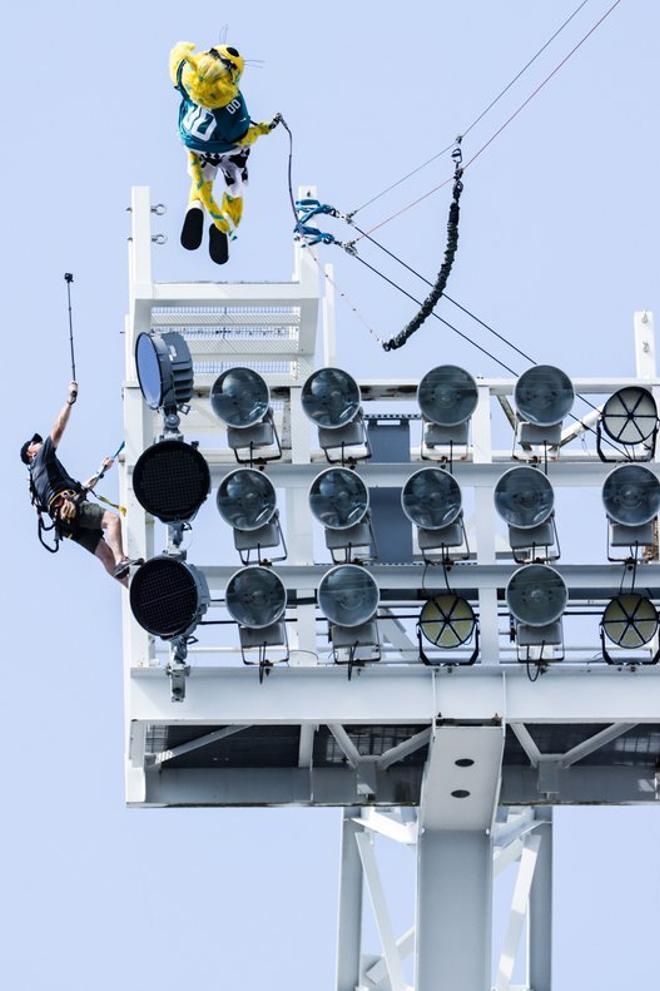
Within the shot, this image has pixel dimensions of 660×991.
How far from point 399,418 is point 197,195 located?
3.77m

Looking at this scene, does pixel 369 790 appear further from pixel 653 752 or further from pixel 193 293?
pixel 193 293

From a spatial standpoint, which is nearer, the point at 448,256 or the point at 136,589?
the point at 136,589

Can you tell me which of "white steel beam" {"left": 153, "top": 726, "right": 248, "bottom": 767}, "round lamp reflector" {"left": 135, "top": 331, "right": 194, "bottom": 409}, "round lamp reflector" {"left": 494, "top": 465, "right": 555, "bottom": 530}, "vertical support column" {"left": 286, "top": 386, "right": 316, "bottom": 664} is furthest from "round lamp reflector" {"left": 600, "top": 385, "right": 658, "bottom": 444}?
"white steel beam" {"left": 153, "top": 726, "right": 248, "bottom": 767}

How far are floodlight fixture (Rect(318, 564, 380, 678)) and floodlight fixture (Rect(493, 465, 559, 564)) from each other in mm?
1738

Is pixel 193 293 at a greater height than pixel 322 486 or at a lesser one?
greater

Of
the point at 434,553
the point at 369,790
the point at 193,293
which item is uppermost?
the point at 193,293

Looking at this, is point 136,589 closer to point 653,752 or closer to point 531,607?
point 531,607

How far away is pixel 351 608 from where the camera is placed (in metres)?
38.5

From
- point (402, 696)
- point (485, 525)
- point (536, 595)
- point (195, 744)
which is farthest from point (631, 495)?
point (195, 744)

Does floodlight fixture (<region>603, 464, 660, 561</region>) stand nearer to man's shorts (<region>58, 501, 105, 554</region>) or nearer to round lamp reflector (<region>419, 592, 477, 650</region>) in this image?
round lamp reflector (<region>419, 592, 477, 650</region>)

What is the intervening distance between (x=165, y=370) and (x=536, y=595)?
4705 mm

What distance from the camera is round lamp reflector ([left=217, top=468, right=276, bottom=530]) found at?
1533 inches

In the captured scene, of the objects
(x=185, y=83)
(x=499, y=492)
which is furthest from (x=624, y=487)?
(x=185, y=83)

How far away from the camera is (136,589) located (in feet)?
123
